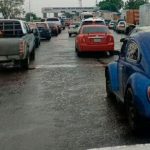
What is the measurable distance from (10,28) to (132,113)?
12.7 m

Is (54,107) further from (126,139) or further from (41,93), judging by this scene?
(126,139)

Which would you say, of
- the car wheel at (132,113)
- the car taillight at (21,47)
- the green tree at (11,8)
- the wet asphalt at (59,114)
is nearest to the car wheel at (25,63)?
the car taillight at (21,47)

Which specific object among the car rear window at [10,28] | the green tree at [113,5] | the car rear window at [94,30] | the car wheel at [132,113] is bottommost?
the green tree at [113,5]

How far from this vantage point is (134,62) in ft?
28.8

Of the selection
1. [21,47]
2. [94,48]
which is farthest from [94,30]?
[21,47]

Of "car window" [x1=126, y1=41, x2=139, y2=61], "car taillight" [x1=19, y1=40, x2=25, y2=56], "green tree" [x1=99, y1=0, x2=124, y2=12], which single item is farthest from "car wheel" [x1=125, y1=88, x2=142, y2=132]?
"green tree" [x1=99, y1=0, x2=124, y2=12]

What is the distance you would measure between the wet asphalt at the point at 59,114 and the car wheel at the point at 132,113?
0.13m

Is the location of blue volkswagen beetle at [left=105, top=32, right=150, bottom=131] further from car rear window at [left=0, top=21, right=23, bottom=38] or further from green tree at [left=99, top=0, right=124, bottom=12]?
green tree at [left=99, top=0, right=124, bottom=12]

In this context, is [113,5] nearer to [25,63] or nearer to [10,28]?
[10,28]

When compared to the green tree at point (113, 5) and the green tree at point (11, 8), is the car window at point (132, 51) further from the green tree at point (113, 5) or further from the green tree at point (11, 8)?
the green tree at point (113, 5)

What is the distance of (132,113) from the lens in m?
8.16

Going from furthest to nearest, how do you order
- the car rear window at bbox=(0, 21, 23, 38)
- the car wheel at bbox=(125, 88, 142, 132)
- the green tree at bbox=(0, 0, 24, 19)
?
the green tree at bbox=(0, 0, 24, 19), the car rear window at bbox=(0, 21, 23, 38), the car wheel at bbox=(125, 88, 142, 132)

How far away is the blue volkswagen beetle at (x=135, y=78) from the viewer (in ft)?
25.7

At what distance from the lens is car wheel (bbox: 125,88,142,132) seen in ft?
26.2
